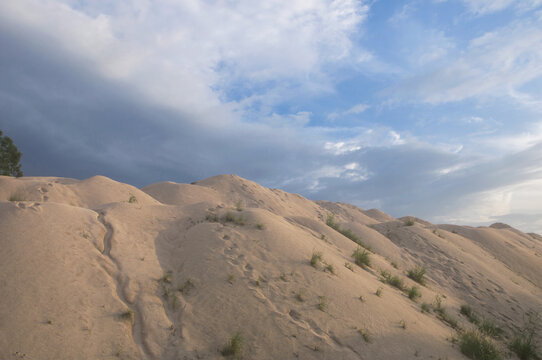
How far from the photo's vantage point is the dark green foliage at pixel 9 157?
37.1 m

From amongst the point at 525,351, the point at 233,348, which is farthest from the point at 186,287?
the point at 525,351

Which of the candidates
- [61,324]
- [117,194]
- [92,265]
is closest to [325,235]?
[92,265]

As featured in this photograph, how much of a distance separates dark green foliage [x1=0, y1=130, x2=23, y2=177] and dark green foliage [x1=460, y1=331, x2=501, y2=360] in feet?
159

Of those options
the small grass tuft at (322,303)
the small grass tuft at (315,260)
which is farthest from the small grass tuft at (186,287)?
the small grass tuft at (315,260)

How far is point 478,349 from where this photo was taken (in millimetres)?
5059

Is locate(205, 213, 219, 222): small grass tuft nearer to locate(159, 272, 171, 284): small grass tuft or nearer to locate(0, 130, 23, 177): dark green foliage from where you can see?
locate(159, 272, 171, 284): small grass tuft

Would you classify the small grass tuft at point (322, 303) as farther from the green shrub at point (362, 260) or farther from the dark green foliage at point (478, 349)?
the green shrub at point (362, 260)

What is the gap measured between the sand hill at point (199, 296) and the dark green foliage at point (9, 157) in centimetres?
4071

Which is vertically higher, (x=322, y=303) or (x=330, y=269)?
(x=330, y=269)

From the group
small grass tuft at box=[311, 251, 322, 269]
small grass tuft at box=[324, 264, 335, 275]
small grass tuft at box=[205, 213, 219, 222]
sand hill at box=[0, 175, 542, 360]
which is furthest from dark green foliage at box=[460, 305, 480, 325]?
small grass tuft at box=[205, 213, 219, 222]

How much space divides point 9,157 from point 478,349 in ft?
164

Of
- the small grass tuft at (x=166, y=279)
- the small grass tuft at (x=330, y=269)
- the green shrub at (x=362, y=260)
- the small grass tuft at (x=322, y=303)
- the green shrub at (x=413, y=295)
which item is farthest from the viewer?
the green shrub at (x=362, y=260)

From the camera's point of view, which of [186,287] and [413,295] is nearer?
[186,287]

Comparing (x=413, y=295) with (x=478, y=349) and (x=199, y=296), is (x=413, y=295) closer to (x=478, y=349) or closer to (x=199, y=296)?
(x=478, y=349)
